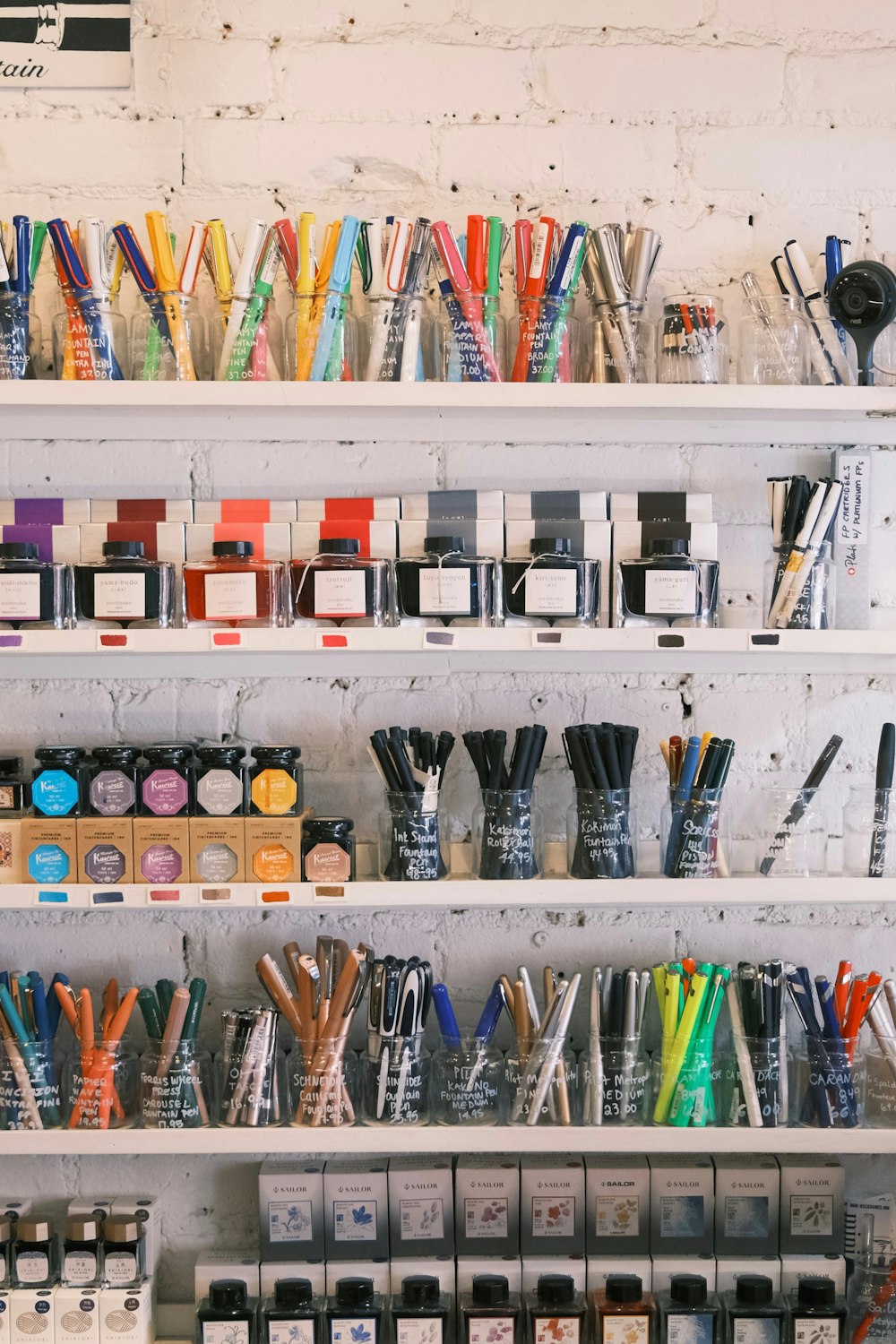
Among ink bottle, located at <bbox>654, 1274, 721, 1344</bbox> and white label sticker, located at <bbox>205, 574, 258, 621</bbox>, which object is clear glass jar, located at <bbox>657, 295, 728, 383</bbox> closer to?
white label sticker, located at <bbox>205, 574, 258, 621</bbox>

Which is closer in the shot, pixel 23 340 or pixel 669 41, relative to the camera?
pixel 23 340

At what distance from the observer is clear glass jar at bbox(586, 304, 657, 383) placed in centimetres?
145

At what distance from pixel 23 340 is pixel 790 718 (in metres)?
1.06

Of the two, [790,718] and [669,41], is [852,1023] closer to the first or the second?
[790,718]

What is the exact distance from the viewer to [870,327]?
1395 millimetres

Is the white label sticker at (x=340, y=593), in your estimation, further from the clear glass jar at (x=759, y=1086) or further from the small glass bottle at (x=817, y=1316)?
the small glass bottle at (x=817, y=1316)

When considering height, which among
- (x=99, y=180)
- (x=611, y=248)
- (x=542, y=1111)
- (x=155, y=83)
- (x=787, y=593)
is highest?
(x=155, y=83)

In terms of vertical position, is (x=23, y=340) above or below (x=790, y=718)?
above

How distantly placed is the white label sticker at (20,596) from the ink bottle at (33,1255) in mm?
724

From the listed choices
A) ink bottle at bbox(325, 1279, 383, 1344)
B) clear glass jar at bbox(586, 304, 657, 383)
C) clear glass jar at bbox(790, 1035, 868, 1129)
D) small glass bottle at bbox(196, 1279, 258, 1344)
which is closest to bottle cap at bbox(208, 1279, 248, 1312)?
small glass bottle at bbox(196, 1279, 258, 1344)

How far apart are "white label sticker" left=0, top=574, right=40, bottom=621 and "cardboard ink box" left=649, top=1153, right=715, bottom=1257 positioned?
1019mm

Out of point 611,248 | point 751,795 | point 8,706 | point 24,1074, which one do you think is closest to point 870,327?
point 611,248

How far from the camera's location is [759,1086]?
1395mm

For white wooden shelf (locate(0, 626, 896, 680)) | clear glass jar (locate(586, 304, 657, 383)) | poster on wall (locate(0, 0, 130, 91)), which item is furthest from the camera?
poster on wall (locate(0, 0, 130, 91))
